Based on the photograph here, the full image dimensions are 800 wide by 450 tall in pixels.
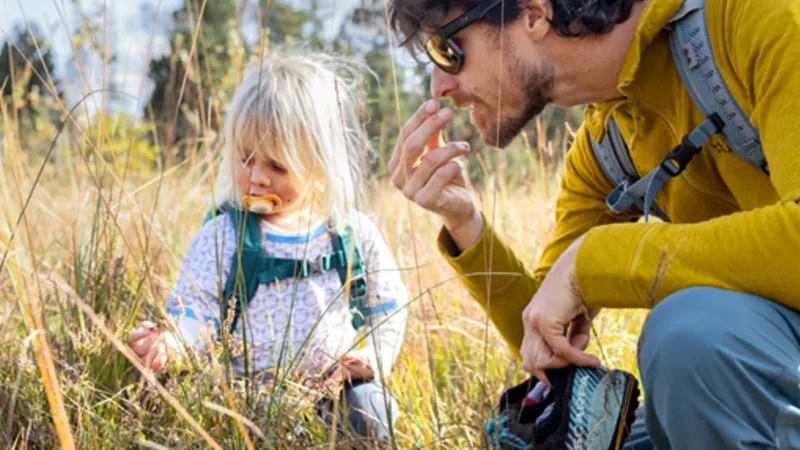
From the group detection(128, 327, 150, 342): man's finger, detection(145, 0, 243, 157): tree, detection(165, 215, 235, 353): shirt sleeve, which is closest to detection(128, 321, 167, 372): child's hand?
detection(128, 327, 150, 342): man's finger

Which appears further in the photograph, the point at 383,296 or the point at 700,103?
the point at 383,296

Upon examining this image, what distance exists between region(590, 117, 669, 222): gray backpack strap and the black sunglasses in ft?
1.19

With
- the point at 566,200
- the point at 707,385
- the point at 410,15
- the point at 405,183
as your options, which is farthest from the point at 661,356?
the point at 410,15

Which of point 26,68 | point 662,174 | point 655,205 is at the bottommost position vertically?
point 655,205

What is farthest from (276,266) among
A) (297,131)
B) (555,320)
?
(555,320)

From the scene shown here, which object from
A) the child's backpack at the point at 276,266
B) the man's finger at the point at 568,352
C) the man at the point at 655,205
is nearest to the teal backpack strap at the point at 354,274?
the child's backpack at the point at 276,266

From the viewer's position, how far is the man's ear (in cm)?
189

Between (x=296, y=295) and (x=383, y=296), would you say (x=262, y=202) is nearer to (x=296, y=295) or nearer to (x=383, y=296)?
(x=296, y=295)

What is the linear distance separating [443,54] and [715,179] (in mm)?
655

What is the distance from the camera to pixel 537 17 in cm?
192

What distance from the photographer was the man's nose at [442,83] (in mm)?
2020

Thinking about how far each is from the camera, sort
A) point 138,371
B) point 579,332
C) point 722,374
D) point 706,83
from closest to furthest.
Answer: point 722,374, point 706,83, point 579,332, point 138,371

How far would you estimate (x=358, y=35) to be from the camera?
2264 millimetres

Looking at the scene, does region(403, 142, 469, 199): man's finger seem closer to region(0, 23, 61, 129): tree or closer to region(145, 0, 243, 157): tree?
region(145, 0, 243, 157): tree
